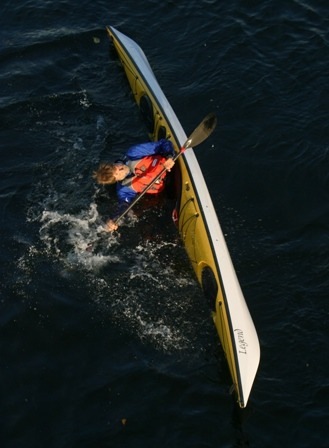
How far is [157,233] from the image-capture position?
390 inches

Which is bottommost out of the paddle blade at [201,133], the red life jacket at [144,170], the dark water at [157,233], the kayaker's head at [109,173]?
the dark water at [157,233]

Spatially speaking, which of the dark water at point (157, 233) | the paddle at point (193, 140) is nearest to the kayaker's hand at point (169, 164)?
the paddle at point (193, 140)

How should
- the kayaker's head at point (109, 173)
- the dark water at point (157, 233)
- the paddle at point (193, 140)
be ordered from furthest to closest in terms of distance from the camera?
the paddle at point (193, 140)
the kayaker's head at point (109, 173)
the dark water at point (157, 233)

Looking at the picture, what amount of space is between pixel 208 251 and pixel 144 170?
1646mm

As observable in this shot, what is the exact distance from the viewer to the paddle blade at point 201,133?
9.60 meters

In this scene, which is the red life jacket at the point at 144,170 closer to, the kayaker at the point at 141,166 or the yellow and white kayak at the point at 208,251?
the kayaker at the point at 141,166

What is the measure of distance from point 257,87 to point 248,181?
85.0 inches

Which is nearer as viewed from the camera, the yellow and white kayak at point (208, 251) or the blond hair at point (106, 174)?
the yellow and white kayak at point (208, 251)

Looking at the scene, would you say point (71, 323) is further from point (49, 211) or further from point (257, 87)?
point (257, 87)

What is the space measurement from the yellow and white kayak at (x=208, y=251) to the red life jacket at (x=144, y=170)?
28 cm

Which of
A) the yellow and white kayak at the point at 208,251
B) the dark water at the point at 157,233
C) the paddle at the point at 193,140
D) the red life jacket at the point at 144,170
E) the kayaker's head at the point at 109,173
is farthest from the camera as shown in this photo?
the red life jacket at the point at 144,170

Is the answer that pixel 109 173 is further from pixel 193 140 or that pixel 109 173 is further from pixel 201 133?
pixel 201 133

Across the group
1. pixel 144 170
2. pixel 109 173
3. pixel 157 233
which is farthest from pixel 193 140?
pixel 157 233

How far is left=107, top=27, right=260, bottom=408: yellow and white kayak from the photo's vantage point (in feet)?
25.7
